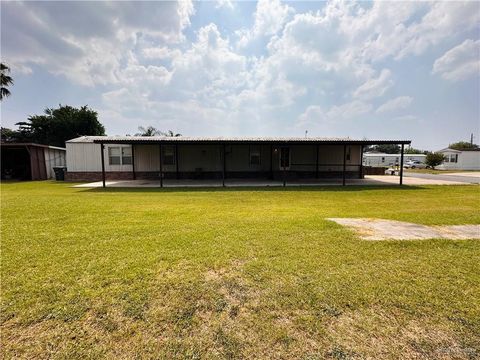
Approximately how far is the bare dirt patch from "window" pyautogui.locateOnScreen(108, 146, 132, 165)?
1555 cm

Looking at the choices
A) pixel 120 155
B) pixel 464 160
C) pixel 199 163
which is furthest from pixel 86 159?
pixel 464 160

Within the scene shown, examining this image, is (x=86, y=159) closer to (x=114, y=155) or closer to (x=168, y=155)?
(x=114, y=155)

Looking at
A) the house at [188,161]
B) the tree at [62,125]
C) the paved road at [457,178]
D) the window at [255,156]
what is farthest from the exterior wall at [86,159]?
the paved road at [457,178]

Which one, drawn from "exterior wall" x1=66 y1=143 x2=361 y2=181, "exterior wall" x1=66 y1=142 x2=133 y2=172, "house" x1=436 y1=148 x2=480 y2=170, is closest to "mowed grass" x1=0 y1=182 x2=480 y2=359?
"exterior wall" x1=66 y1=143 x2=361 y2=181

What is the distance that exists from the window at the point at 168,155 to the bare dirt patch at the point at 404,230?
13631mm

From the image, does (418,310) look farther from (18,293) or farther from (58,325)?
(18,293)

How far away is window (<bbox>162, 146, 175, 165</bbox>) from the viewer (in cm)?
1744

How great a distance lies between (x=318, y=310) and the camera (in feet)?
8.21

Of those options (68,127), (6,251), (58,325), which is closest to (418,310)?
(58,325)

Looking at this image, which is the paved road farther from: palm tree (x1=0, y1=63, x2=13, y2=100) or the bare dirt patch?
palm tree (x1=0, y1=63, x2=13, y2=100)

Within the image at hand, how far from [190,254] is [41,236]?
10.4 feet

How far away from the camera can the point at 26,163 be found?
2061 cm

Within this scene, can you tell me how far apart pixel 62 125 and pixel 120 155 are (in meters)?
25.4

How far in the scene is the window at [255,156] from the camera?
17.6 metres
